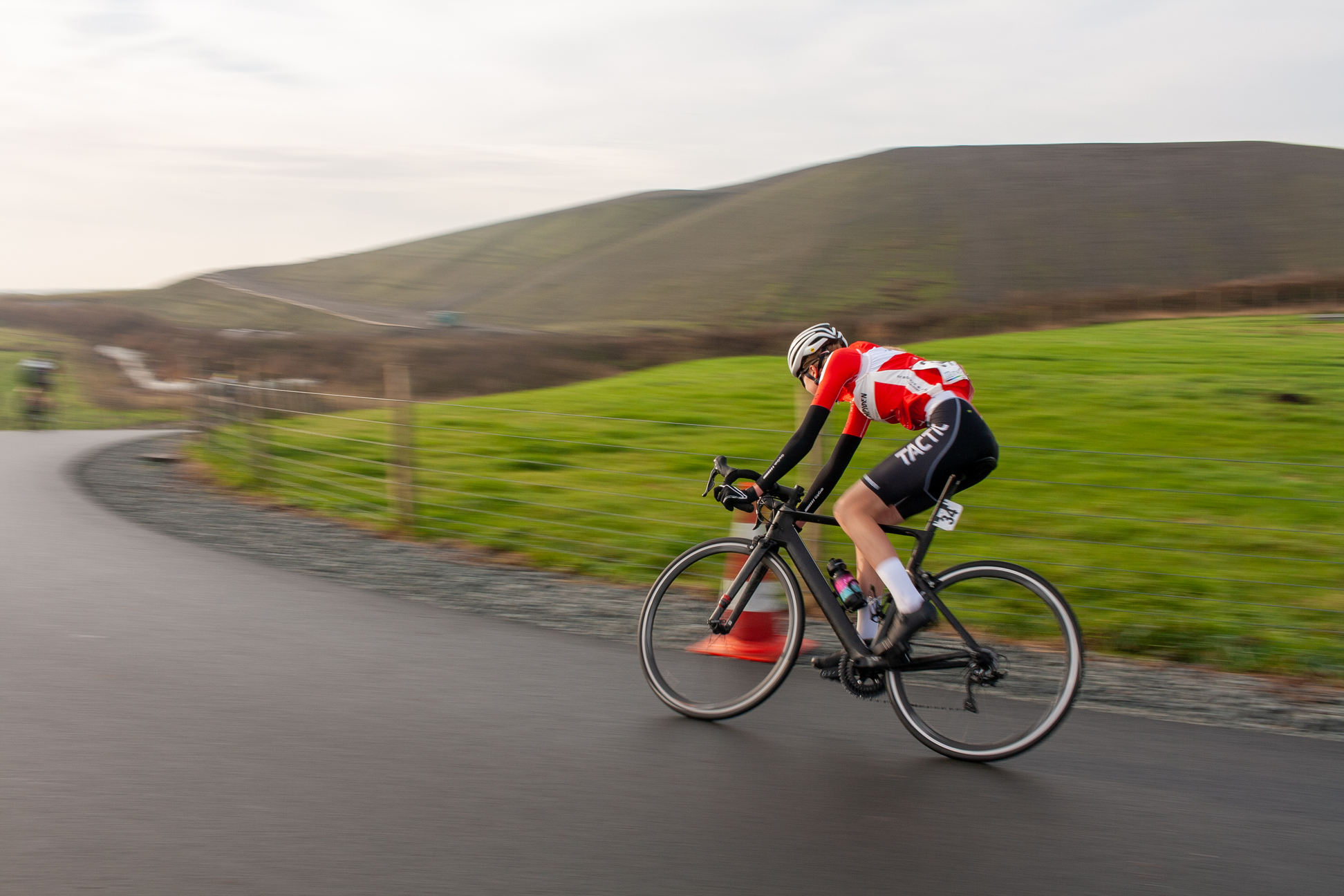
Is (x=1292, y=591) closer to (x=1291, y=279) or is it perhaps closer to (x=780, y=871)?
(x=780, y=871)

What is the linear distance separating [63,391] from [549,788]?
153 feet

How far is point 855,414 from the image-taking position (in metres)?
4.50

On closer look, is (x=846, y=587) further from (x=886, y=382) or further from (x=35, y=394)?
(x=35, y=394)

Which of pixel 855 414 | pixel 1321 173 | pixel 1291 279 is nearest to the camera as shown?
pixel 855 414

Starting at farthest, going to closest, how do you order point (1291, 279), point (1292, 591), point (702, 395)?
point (1291, 279) → point (702, 395) → point (1292, 591)

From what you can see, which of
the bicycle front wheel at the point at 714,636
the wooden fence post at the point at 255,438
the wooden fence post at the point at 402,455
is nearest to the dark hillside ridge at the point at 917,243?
the wooden fence post at the point at 255,438

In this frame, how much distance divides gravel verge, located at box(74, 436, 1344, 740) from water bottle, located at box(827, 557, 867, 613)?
1503 millimetres

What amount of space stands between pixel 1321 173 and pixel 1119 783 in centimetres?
6843

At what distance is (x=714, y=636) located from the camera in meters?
4.68

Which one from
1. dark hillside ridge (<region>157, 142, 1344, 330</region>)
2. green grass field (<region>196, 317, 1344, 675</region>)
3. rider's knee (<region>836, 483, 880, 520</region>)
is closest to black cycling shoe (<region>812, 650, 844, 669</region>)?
rider's knee (<region>836, 483, 880, 520</region>)

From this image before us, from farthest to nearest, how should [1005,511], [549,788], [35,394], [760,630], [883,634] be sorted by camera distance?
[35,394]
[1005,511]
[760,630]
[883,634]
[549,788]

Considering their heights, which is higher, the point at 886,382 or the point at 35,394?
the point at 886,382

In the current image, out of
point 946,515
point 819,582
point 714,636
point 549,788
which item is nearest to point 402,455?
point 714,636

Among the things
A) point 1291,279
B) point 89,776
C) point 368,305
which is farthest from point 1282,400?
point 368,305
